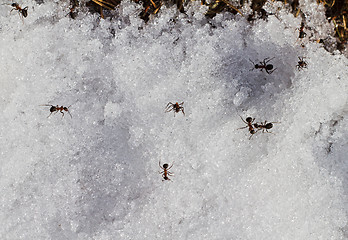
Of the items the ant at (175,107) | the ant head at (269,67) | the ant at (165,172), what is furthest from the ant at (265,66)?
the ant at (165,172)

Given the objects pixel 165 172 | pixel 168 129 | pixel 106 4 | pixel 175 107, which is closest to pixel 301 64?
pixel 175 107

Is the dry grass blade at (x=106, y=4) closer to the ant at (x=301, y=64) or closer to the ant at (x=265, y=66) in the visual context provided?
the ant at (x=265, y=66)

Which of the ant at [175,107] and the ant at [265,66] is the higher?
the ant at [265,66]

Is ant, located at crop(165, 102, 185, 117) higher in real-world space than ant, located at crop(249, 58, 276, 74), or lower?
lower

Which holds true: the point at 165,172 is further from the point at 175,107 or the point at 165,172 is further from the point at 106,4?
the point at 106,4

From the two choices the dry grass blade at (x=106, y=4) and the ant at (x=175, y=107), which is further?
the dry grass blade at (x=106, y=4)

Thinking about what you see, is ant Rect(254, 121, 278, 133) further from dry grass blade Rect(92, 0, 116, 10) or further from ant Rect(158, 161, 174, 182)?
dry grass blade Rect(92, 0, 116, 10)

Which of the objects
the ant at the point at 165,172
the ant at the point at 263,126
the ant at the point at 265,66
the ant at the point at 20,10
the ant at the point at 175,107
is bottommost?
the ant at the point at 165,172

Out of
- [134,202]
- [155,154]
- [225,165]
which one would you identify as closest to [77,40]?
[155,154]

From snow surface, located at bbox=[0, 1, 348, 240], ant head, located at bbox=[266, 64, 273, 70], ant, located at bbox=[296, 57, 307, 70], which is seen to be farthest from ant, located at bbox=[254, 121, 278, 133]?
ant, located at bbox=[296, 57, 307, 70]
